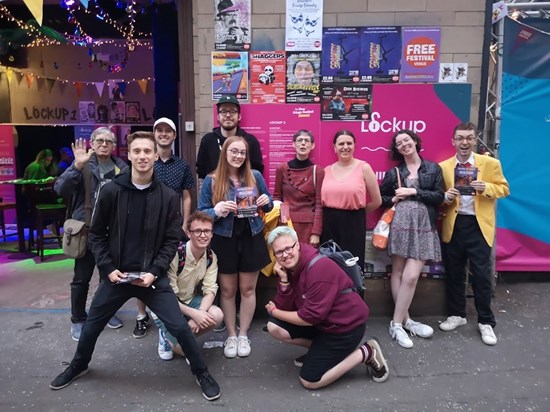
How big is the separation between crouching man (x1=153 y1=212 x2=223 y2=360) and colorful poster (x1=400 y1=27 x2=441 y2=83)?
250 cm

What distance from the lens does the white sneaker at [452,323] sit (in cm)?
427

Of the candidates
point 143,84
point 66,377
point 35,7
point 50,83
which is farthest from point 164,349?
point 50,83

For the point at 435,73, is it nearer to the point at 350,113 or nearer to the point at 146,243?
the point at 350,113

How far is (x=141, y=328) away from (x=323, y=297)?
6.48 ft

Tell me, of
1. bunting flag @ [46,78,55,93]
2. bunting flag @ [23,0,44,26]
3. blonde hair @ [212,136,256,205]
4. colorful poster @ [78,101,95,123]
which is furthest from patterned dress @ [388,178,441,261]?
bunting flag @ [46,78,55,93]

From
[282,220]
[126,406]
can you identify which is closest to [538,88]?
[282,220]

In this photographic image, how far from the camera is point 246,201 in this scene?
12.1ft

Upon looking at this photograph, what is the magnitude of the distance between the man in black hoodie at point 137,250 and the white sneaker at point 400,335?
5.51 ft

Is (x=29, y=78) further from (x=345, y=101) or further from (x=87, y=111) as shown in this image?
(x=345, y=101)

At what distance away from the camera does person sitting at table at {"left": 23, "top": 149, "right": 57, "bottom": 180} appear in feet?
24.8

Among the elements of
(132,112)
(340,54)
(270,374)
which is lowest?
(270,374)

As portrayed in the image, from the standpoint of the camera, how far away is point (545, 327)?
172 inches

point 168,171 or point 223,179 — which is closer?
point 223,179

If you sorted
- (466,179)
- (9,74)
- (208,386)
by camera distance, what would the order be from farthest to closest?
(9,74) → (466,179) → (208,386)
